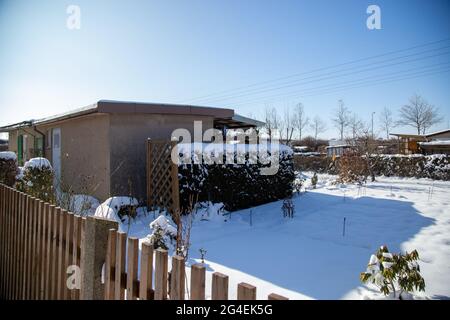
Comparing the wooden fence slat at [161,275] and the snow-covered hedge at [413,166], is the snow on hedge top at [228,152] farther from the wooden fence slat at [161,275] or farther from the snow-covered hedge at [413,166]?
the snow-covered hedge at [413,166]

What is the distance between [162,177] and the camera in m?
7.86

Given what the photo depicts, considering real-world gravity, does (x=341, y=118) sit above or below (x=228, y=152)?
above

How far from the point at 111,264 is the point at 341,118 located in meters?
45.9

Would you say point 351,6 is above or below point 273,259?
above

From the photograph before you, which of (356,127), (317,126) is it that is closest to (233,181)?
(356,127)

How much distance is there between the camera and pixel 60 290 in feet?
8.21

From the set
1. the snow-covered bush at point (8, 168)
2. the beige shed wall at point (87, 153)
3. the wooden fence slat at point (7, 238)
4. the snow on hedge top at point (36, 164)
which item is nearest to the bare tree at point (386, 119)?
the beige shed wall at point (87, 153)

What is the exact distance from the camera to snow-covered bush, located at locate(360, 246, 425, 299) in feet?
10.7

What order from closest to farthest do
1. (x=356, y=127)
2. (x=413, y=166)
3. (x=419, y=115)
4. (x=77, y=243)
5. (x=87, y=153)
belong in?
(x=77, y=243), (x=87, y=153), (x=413, y=166), (x=356, y=127), (x=419, y=115)

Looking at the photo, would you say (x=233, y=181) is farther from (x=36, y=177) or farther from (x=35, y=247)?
(x=35, y=247)
